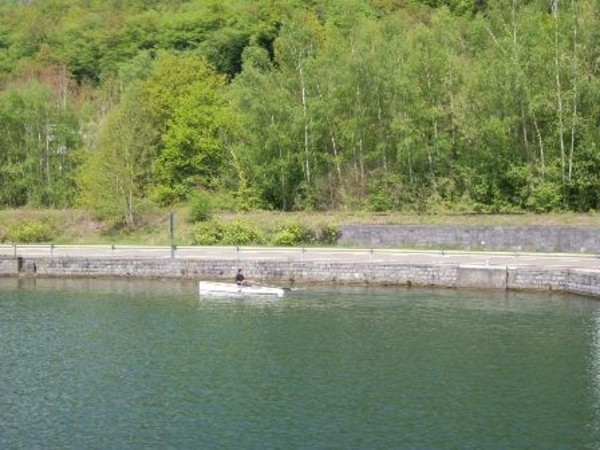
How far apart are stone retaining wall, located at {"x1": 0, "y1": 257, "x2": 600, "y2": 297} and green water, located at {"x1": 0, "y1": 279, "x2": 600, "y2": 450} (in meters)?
1.31

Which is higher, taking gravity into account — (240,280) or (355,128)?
Answer: (355,128)

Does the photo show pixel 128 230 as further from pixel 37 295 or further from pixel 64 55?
pixel 64 55

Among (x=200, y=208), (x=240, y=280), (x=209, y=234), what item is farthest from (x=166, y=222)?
(x=240, y=280)

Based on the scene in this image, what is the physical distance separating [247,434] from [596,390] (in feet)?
40.5

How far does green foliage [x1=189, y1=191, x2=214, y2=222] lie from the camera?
222 ft

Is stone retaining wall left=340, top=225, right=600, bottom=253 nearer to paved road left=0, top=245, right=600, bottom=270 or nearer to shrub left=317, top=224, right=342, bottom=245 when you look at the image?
shrub left=317, top=224, right=342, bottom=245

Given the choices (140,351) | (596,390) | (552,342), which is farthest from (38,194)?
(596,390)

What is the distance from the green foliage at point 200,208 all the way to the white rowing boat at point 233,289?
16.1m

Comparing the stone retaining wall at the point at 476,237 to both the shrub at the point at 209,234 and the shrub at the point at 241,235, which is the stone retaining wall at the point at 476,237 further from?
the shrub at the point at 209,234

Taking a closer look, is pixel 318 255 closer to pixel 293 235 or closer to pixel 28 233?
pixel 293 235

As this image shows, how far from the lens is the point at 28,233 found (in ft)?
225

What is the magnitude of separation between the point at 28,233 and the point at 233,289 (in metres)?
24.1

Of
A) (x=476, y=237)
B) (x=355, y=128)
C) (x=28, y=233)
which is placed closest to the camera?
(x=476, y=237)

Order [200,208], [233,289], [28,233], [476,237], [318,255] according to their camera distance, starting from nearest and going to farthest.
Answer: [233,289] → [318,255] → [476,237] → [200,208] → [28,233]
